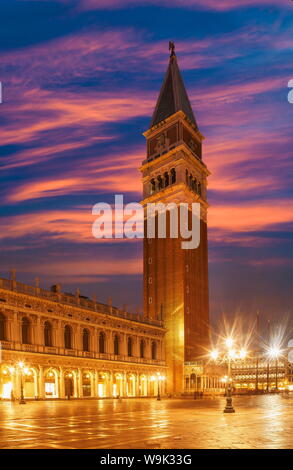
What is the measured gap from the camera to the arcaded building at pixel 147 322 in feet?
182

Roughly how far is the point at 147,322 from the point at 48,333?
84.2 ft

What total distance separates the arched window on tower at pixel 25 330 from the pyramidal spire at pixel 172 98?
54675mm

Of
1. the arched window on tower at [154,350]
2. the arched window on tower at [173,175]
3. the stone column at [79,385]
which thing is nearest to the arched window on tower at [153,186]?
the arched window on tower at [173,175]

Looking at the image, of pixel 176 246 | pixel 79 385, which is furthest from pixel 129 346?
pixel 176 246

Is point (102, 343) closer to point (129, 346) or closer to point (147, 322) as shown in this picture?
point (129, 346)

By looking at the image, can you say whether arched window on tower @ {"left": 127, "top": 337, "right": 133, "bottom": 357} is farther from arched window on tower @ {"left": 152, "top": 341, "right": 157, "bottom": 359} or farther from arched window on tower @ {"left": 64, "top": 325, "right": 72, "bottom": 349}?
arched window on tower @ {"left": 64, "top": 325, "right": 72, "bottom": 349}

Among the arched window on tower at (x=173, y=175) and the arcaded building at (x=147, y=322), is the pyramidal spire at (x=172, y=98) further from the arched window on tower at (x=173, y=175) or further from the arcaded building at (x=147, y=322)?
the arched window on tower at (x=173, y=175)

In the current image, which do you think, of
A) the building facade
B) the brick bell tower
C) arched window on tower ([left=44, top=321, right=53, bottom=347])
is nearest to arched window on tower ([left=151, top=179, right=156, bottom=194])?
the brick bell tower

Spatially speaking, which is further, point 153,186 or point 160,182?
point 153,186

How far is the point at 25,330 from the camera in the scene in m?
57.2

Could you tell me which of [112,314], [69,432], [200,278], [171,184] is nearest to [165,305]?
[200,278]

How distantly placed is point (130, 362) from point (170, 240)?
2336cm

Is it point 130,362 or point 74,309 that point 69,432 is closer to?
point 74,309
